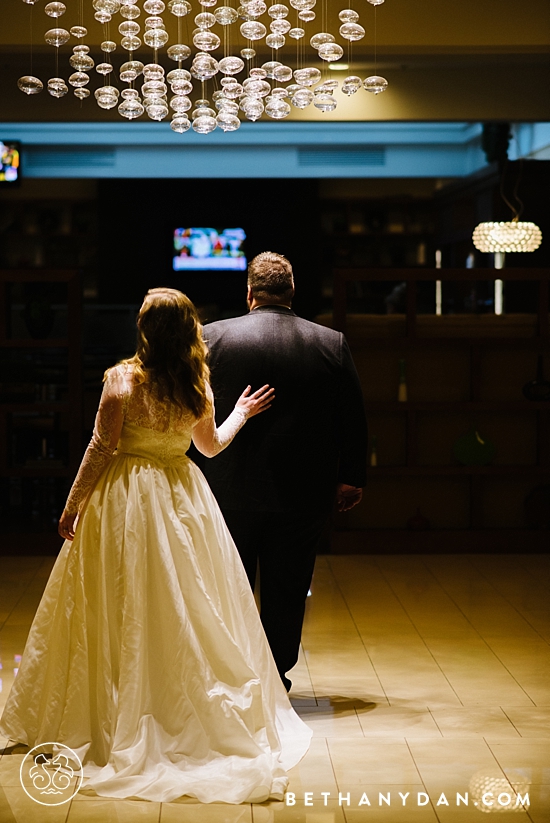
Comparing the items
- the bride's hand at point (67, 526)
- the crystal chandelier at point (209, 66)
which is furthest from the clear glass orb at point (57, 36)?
the bride's hand at point (67, 526)

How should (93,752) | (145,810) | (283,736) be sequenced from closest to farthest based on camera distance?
(145,810), (93,752), (283,736)

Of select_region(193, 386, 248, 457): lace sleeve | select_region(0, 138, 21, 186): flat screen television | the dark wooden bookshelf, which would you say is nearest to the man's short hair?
select_region(193, 386, 248, 457): lace sleeve

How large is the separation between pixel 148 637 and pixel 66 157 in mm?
9340

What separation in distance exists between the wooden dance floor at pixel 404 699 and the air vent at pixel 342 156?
632 centimetres

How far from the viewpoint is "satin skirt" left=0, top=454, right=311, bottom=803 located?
295 centimetres

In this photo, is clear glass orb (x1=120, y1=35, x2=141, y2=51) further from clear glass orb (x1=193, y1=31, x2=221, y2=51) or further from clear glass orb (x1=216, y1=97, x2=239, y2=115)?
clear glass orb (x1=216, y1=97, x2=239, y2=115)

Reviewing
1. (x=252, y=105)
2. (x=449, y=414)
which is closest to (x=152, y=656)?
(x=252, y=105)

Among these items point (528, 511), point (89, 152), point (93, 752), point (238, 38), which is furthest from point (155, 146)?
point (93, 752)

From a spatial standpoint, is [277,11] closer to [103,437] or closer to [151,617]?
[103,437]

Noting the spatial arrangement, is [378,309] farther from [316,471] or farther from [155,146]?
[316,471]

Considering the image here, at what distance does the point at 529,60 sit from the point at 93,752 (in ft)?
18.1

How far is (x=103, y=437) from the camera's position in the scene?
10.1ft

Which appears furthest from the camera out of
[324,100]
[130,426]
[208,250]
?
[208,250]

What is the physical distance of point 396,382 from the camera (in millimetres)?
7004
